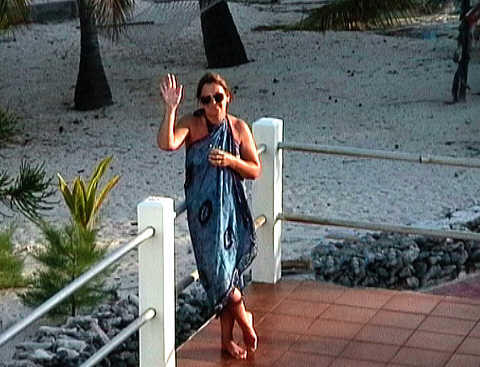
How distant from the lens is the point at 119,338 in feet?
17.0

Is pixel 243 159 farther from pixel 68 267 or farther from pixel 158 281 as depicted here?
pixel 68 267

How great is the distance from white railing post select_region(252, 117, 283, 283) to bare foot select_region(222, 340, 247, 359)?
1040 mm

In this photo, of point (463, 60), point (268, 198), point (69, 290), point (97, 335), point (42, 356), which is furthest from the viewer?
point (463, 60)

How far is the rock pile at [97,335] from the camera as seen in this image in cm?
759

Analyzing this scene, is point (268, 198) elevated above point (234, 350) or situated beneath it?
elevated above

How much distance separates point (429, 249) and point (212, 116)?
14.2ft

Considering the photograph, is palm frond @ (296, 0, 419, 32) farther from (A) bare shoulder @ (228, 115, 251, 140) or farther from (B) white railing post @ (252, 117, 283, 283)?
(A) bare shoulder @ (228, 115, 251, 140)

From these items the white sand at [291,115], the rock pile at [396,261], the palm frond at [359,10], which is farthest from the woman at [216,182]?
the palm frond at [359,10]

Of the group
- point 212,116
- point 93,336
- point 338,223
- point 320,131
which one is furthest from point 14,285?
point 320,131

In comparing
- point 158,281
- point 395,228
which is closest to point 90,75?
point 395,228

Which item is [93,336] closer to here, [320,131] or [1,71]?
[320,131]

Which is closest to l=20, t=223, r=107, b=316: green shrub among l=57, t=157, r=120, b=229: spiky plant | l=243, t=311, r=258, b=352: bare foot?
l=57, t=157, r=120, b=229: spiky plant

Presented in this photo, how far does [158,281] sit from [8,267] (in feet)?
14.7

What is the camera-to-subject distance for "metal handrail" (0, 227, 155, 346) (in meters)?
4.24
